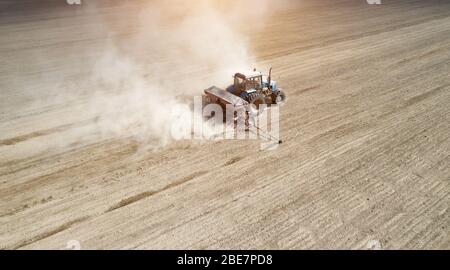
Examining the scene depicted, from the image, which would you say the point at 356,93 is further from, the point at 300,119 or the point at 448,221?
the point at 448,221

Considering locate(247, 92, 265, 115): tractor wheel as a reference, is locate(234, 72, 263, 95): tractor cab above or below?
above

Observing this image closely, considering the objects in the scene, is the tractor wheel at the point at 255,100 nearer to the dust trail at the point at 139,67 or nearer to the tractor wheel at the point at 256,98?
the tractor wheel at the point at 256,98

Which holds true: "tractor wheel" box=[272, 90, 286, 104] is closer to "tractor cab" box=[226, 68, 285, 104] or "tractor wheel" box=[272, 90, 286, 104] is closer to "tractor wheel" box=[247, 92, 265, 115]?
"tractor cab" box=[226, 68, 285, 104]

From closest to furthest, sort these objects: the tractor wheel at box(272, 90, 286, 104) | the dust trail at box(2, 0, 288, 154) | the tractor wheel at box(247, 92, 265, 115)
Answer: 1. the dust trail at box(2, 0, 288, 154)
2. the tractor wheel at box(247, 92, 265, 115)
3. the tractor wheel at box(272, 90, 286, 104)

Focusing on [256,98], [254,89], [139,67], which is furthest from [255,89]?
[139,67]

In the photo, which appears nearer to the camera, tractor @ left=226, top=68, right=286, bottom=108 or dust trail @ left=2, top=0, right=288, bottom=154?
dust trail @ left=2, top=0, right=288, bottom=154

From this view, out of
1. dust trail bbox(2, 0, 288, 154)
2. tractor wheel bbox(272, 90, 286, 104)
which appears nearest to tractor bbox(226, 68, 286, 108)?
tractor wheel bbox(272, 90, 286, 104)

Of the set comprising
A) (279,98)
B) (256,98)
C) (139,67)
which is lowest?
(279,98)

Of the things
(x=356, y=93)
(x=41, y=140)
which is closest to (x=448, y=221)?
(x=356, y=93)

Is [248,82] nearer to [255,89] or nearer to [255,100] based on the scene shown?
[255,89]
